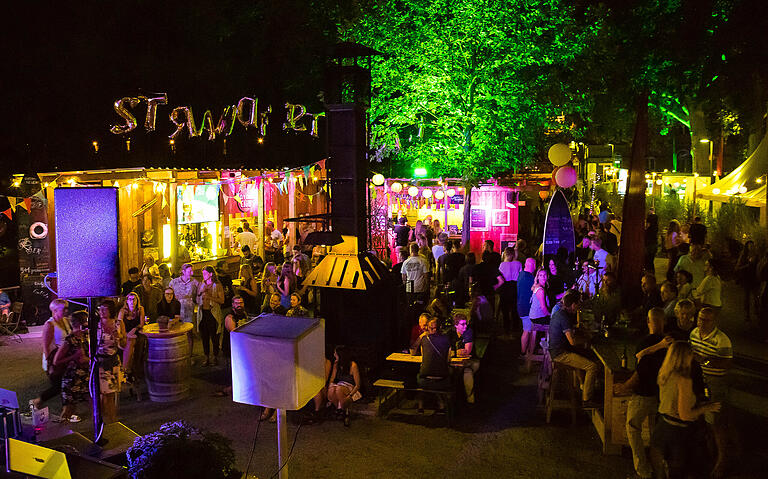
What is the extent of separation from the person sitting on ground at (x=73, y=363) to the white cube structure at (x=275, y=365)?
434 centimetres

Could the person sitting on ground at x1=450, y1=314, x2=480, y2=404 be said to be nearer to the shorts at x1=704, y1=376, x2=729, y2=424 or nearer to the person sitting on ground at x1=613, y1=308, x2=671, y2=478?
the person sitting on ground at x1=613, y1=308, x2=671, y2=478

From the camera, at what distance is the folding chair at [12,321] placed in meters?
12.1

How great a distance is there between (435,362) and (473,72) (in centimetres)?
1021

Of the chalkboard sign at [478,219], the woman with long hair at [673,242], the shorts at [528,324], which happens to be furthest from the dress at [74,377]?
the chalkboard sign at [478,219]

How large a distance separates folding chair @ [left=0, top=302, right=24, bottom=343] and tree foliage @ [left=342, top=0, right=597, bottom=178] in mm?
9543

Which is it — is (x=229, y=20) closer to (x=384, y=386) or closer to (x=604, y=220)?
(x=604, y=220)

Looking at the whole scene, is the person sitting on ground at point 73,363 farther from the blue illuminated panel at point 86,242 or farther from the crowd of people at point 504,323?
the blue illuminated panel at point 86,242

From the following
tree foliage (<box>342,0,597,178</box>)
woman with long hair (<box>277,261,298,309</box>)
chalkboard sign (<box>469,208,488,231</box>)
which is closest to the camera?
woman with long hair (<box>277,261,298,309</box>)

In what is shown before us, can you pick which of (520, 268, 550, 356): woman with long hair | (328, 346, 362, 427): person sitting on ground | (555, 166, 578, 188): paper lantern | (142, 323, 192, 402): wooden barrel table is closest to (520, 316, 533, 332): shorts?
(520, 268, 550, 356): woman with long hair

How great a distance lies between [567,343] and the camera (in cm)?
796

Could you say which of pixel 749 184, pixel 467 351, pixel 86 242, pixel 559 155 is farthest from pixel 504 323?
pixel 86 242

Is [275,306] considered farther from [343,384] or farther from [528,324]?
[528,324]

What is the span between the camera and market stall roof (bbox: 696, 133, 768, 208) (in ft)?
46.3

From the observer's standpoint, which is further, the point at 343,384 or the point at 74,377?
the point at 343,384
